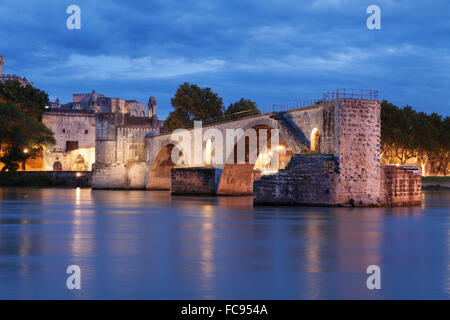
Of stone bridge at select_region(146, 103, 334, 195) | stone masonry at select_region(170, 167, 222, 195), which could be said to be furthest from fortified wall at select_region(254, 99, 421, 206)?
stone masonry at select_region(170, 167, 222, 195)

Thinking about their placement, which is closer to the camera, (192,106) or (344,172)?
(344,172)

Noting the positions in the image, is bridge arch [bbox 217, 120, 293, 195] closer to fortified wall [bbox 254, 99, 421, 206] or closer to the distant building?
fortified wall [bbox 254, 99, 421, 206]

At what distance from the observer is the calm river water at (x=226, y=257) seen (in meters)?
8.93

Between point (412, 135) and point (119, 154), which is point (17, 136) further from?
point (412, 135)

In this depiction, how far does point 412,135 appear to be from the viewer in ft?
200

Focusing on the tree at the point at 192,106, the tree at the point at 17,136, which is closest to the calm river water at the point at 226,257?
the tree at the point at 17,136

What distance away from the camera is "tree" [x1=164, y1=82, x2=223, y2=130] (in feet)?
225

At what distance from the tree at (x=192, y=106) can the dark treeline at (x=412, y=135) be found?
2024cm

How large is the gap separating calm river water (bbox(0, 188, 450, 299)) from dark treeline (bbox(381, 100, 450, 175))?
3759 cm

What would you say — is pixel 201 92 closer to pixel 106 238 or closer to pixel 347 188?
pixel 347 188

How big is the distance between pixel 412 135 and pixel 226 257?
172ft

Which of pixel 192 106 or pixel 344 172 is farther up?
pixel 192 106

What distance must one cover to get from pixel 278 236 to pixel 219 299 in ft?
27.4

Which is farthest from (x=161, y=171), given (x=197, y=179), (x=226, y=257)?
(x=226, y=257)
